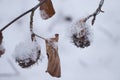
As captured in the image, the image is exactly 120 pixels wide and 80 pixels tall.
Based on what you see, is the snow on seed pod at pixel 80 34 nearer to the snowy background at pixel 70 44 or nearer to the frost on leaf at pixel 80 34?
the frost on leaf at pixel 80 34

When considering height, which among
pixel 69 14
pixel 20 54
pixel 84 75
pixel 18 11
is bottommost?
pixel 84 75

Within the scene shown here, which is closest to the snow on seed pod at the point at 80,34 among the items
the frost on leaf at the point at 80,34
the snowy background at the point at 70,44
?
the frost on leaf at the point at 80,34

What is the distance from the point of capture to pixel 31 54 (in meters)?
1.01

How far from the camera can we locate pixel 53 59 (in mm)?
1021

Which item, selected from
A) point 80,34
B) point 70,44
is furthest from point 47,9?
point 70,44

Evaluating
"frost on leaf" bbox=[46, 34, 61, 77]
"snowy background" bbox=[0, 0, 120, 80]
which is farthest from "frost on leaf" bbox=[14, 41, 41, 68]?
"snowy background" bbox=[0, 0, 120, 80]

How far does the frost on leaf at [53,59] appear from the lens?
3.35 feet

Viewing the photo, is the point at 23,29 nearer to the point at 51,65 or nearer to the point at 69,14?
the point at 69,14

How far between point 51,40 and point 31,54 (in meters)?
0.07

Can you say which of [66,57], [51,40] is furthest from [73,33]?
[66,57]

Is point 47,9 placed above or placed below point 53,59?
above

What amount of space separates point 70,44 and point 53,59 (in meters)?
1.05

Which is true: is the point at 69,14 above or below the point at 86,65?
above

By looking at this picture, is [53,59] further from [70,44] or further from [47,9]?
[70,44]
